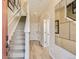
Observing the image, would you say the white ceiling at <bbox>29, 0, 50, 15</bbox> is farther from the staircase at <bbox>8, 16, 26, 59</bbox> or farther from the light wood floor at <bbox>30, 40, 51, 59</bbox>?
the staircase at <bbox>8, 16, 26, 59</bbox>

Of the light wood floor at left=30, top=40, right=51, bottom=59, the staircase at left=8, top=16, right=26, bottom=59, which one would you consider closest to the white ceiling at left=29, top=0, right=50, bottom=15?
the light wood floor at left=30, top=40, right=51, bottom=59

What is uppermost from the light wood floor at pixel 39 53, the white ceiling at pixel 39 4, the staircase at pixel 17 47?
the white ceiling at pixel 39 4

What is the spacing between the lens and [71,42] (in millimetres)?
3242

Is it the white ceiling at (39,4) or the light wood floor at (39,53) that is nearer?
the light wood floor at (39,53)

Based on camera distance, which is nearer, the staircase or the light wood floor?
the staircase

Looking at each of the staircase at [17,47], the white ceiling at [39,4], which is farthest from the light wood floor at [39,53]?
the white ceiling at [39,4]

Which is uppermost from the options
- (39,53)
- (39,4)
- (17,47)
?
(39,4)

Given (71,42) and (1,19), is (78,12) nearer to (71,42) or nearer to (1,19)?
(1,19)

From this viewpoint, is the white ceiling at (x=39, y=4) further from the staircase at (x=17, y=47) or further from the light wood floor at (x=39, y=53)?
the staircase at (x=17, y=47)

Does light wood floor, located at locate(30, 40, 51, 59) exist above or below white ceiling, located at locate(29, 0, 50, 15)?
below

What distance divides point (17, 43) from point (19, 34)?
0.63m

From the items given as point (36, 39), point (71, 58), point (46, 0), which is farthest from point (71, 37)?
point (36, 39)

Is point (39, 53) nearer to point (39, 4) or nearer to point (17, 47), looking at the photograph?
point (17, 47)

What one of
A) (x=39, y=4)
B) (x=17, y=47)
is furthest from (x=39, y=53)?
(x=39, y=4)
